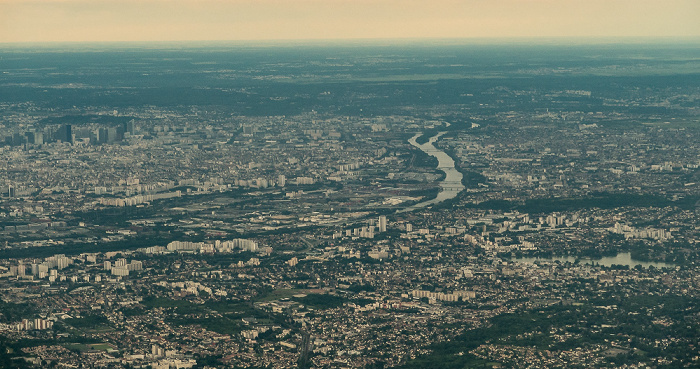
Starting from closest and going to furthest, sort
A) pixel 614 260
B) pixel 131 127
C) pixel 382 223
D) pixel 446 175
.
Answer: pixel 614 260 → pixel 382 223 → pixel 446 175 → pixel 131 127

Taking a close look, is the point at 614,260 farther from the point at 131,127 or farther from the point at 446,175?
the point at 131,127

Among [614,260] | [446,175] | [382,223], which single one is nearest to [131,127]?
[446,175]

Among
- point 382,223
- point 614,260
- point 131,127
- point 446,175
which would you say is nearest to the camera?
point 614,260

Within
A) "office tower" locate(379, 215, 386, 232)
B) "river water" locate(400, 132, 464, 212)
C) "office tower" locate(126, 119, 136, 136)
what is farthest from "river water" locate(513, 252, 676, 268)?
"office tower" locate(126, 119, 136, 136)

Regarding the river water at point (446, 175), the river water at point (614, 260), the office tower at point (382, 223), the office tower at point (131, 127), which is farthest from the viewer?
the office tower at point (131, 127)

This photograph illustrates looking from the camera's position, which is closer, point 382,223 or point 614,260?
point 614,260

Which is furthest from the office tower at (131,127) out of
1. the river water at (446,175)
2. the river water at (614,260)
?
the river water at (614,260)

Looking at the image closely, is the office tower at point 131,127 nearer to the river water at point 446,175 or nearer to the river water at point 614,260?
the river water at point 446,175

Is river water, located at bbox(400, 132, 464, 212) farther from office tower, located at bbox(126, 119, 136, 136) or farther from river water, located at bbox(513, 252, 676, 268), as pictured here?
office tower, located at bbox(126, 119, 136, 136)
